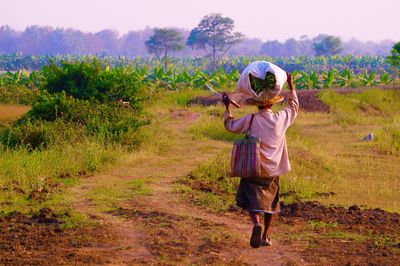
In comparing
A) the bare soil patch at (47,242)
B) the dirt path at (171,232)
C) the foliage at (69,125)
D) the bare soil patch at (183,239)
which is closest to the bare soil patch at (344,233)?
the dirt path at (171,232)

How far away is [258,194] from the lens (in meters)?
6.62

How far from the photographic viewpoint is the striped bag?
650 centimetres

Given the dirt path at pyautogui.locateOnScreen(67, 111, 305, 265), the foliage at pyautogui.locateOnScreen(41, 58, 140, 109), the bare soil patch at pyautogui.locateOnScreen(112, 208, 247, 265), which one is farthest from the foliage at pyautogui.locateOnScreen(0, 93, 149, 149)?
the bare soil patch at pyautogui.locateOnScreen(112, 208, 247, 265)

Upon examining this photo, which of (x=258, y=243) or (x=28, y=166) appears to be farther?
(x=28, y=166)

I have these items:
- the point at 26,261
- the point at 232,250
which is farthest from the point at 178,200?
the point at 26,261

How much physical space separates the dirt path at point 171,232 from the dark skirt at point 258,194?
1.34 ft

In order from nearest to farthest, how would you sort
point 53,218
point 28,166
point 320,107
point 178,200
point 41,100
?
point 53,218 → point 178,200 → point 28,166 → point 41,100 → point 320,107

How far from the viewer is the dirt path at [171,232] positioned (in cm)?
647

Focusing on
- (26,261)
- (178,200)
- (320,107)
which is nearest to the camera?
(26,261)

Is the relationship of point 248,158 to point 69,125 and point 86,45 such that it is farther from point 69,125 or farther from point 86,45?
point 86,45

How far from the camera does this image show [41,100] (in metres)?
15.0

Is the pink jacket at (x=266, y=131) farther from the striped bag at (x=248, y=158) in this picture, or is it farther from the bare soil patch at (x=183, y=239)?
the bare soil patch at (x=183, y=239)

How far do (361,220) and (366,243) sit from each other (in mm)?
1093

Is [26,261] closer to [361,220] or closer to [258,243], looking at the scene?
[258,243]
